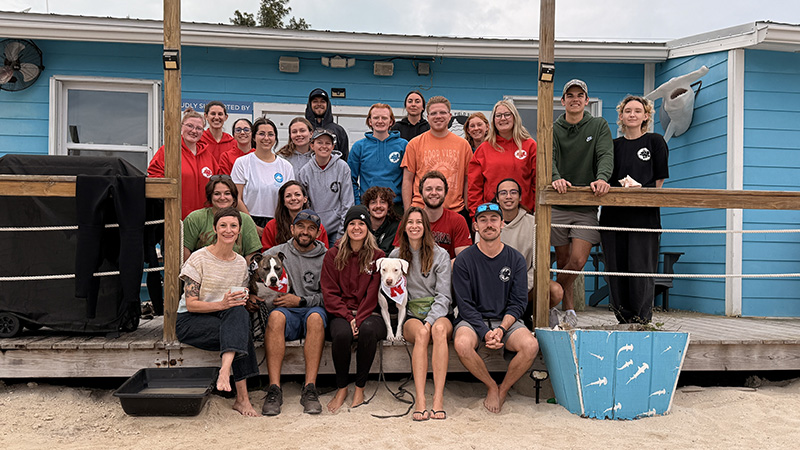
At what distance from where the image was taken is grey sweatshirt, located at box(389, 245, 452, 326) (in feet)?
12.2

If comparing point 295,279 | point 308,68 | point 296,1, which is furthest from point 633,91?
point 296,1

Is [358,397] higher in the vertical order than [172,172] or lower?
lower

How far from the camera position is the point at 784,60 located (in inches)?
240

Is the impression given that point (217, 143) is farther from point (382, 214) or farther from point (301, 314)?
point (301, 314)

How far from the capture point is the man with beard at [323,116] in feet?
16.1

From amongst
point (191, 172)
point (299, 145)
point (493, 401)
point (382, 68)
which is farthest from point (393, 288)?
point (382, 68)

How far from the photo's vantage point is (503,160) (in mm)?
4285

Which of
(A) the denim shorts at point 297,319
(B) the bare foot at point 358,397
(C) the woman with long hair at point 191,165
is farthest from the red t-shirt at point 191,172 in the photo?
(B) the bare foot at point 358,397

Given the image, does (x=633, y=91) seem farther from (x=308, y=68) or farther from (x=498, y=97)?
(x=308, y=68)

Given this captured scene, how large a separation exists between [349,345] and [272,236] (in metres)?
1.04

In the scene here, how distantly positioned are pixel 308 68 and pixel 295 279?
355cm

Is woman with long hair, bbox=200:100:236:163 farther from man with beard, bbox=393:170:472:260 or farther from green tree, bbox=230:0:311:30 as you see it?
green tree, bbox=230:0:311:30

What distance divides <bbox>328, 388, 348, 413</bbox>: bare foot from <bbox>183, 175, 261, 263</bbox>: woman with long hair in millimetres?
1040

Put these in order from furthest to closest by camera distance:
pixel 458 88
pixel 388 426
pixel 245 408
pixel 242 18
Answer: pixel 242 18 → pixel 458 88 → pixel 245 408 → pixel 388 426
